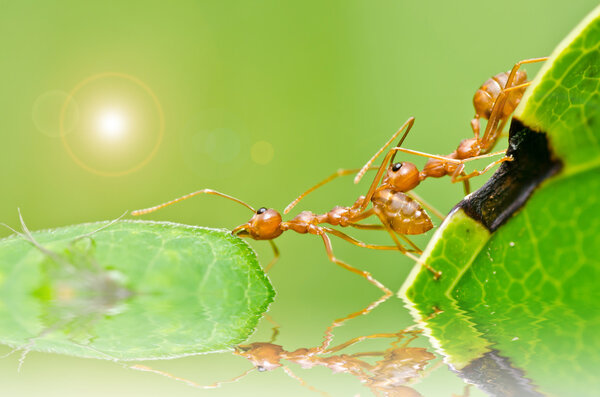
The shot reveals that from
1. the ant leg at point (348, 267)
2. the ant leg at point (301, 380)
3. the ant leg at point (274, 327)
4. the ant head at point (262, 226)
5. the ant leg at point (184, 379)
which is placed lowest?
the ant leg at point (301, 380)

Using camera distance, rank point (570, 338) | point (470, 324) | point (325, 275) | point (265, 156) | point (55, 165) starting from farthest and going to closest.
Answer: point (55, 165) < point (265, 156) < point (325, 275) < point (470, 324) < point (570, 338)

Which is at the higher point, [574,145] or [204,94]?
[204,94]

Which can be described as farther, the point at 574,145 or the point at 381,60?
the point at 381,60

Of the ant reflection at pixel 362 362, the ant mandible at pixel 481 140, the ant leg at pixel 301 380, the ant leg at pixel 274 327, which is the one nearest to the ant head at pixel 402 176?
the ant mandible at pixel 481 140

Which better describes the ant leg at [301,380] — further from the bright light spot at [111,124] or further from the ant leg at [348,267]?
the bright light spot at [111,124]

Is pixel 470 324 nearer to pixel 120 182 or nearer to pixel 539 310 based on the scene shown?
pixel 539 310

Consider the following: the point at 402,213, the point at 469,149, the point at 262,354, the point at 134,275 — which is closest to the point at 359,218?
the point at 402,213

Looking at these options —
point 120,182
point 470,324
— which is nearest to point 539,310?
point 470,324

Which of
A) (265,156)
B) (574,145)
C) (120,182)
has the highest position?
(120,182)
